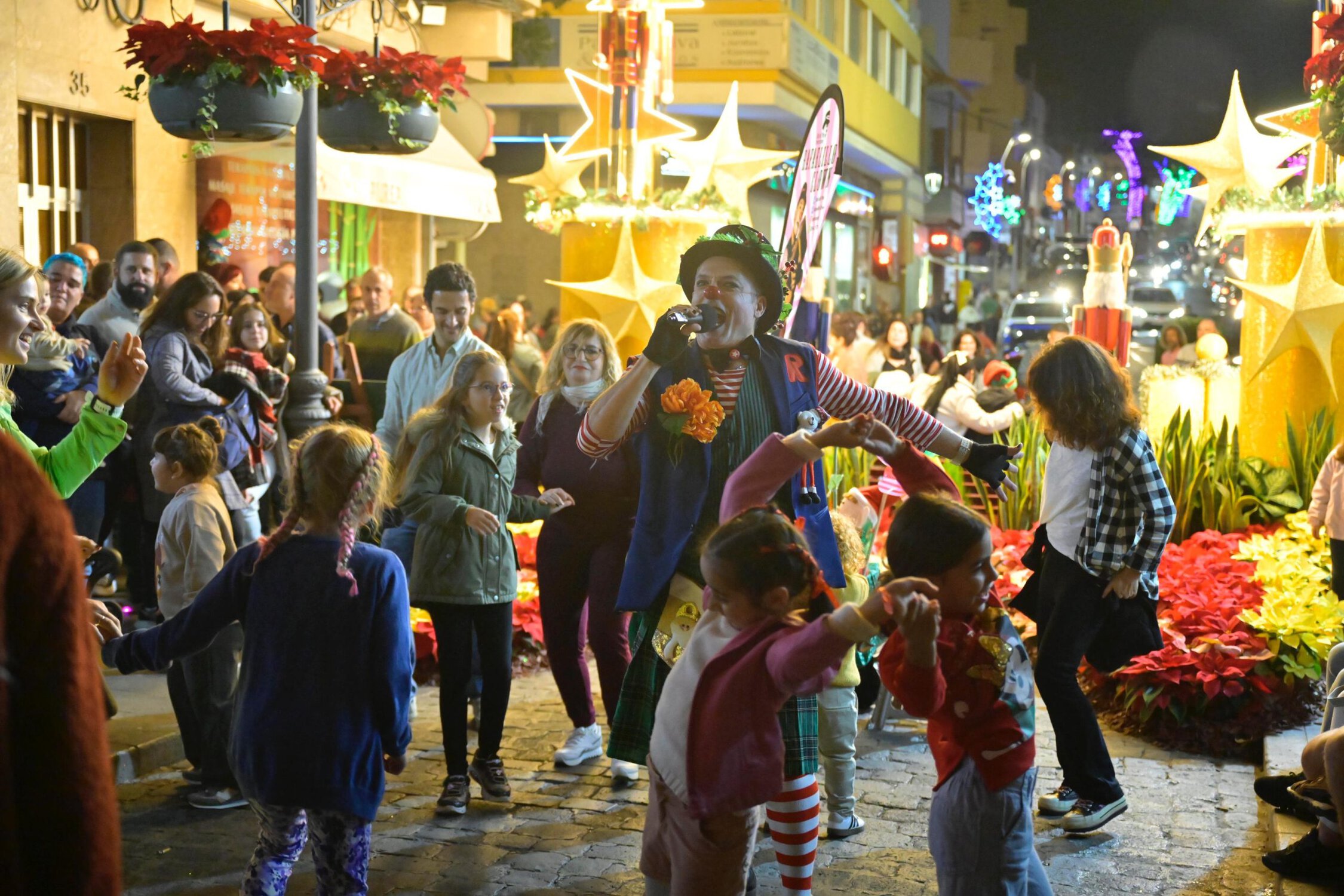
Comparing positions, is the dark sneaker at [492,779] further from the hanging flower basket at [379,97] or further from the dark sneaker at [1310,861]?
the hanging flower basket at [379,97]

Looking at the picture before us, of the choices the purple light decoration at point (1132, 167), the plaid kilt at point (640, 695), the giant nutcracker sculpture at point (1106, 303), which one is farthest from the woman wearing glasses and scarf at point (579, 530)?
the purple light decoration at point (1132, 167)

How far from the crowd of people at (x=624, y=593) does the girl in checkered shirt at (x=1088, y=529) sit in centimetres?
1

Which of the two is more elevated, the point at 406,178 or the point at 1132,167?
the point at 1132,167

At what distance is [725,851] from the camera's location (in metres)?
3.19

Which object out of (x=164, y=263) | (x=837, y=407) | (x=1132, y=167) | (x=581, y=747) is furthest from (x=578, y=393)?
(x=1132, y=167)

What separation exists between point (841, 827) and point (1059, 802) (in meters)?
0.85

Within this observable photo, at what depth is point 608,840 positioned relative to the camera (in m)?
4.96

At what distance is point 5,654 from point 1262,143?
9.70 metres

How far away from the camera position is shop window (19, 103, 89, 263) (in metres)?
11.6

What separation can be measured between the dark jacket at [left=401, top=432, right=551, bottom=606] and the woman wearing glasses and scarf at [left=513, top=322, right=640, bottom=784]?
0.30m

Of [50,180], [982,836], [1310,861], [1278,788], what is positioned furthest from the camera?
[50,180]

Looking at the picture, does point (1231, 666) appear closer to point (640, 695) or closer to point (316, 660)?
point (640, 695)

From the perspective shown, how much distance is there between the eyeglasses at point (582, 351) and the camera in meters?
5.66

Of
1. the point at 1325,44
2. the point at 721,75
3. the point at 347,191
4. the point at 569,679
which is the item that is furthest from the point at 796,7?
the point at 569,679
